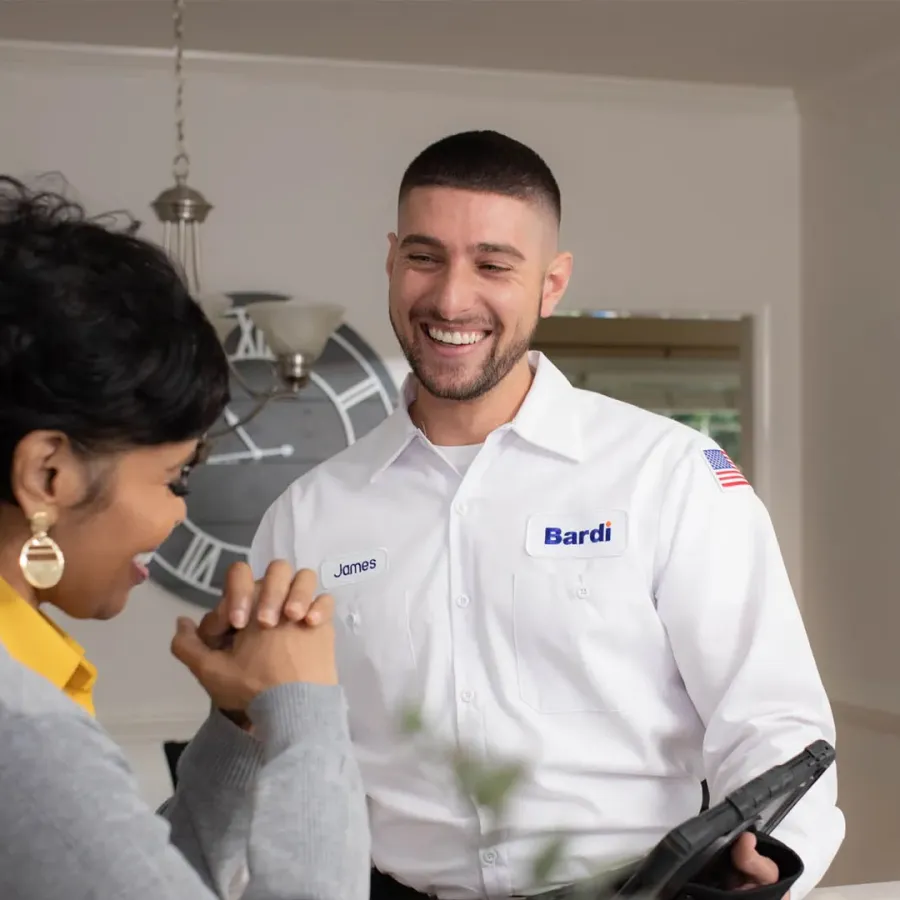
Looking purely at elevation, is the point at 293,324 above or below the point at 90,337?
above

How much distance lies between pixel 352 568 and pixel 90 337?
85 centimetres

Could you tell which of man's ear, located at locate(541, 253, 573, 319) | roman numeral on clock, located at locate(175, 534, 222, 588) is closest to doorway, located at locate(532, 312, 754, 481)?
roman numeral on clock, located at locate(175, 534, 222, 588)

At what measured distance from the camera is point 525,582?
1480 millimetres

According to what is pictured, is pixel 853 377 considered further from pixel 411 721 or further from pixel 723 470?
pixel 411 721

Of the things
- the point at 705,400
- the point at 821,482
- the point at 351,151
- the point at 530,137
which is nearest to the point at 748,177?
the point at 530,137

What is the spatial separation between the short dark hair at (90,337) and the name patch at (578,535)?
2.41 feet

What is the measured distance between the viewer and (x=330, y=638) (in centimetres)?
84

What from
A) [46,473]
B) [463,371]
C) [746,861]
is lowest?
[746,861]

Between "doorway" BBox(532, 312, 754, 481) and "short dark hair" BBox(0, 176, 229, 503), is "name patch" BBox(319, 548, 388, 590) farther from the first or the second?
"doorway" BBox(532, 312, 754, 481)

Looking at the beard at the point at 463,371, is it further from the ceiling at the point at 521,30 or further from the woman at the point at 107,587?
the ceiling at the point at 521,30

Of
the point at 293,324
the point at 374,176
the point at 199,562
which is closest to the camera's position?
the point at 293,324

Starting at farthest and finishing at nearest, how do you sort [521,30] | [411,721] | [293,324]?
[521,30], [293,324], [411,721]

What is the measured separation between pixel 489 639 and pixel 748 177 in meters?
2.61

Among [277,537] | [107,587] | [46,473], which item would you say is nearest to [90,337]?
[46,473]
